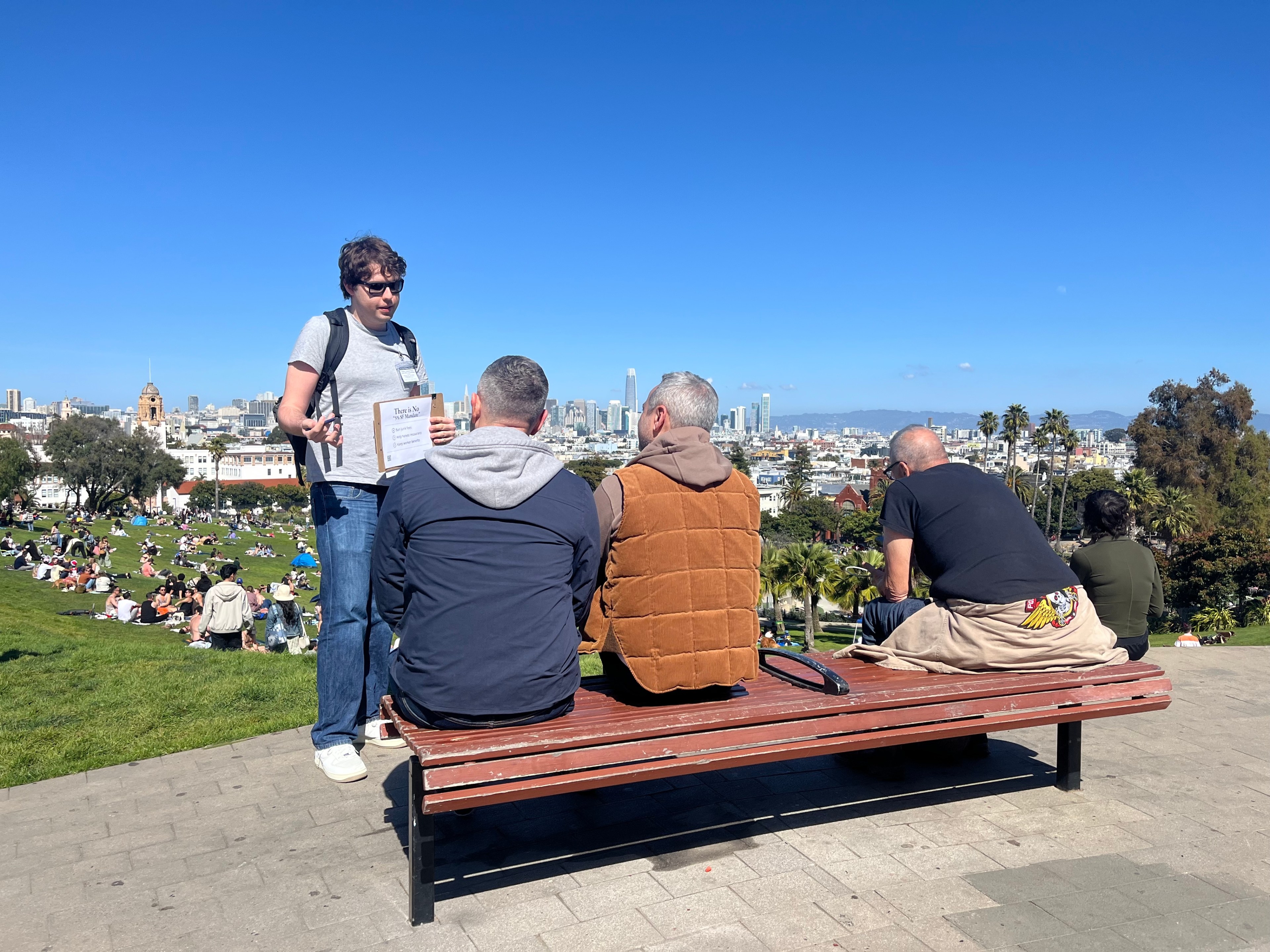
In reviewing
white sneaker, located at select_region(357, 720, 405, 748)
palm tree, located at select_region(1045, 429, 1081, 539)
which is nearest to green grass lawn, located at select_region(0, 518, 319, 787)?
white sneaker, located at select_region(357, 720, 405, 748)

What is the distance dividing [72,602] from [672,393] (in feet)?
57.4

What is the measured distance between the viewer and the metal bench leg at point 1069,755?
3.59 meters

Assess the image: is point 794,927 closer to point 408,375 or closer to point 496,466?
point 496,466

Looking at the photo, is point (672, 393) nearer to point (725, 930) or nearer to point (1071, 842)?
point (725, 930)

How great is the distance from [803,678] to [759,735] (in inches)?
23.7

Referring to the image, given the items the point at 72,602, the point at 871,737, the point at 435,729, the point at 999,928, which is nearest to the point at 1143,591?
the point at 871,737

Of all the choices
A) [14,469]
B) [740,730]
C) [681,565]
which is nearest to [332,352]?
[681,565]

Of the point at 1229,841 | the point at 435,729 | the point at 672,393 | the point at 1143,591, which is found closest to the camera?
the point at 435,729

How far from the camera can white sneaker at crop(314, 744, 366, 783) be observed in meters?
3.66

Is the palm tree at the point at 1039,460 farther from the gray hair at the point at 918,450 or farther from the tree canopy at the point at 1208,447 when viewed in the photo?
the gray hair at the point at 918,450

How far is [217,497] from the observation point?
87438 mm

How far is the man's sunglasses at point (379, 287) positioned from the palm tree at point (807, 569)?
21.7 m

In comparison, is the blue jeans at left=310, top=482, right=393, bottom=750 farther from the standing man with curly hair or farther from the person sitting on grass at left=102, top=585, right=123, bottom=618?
the person sitting on grass at left=102, top=585, right=123, bottom=618

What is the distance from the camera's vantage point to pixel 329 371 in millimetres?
3738
